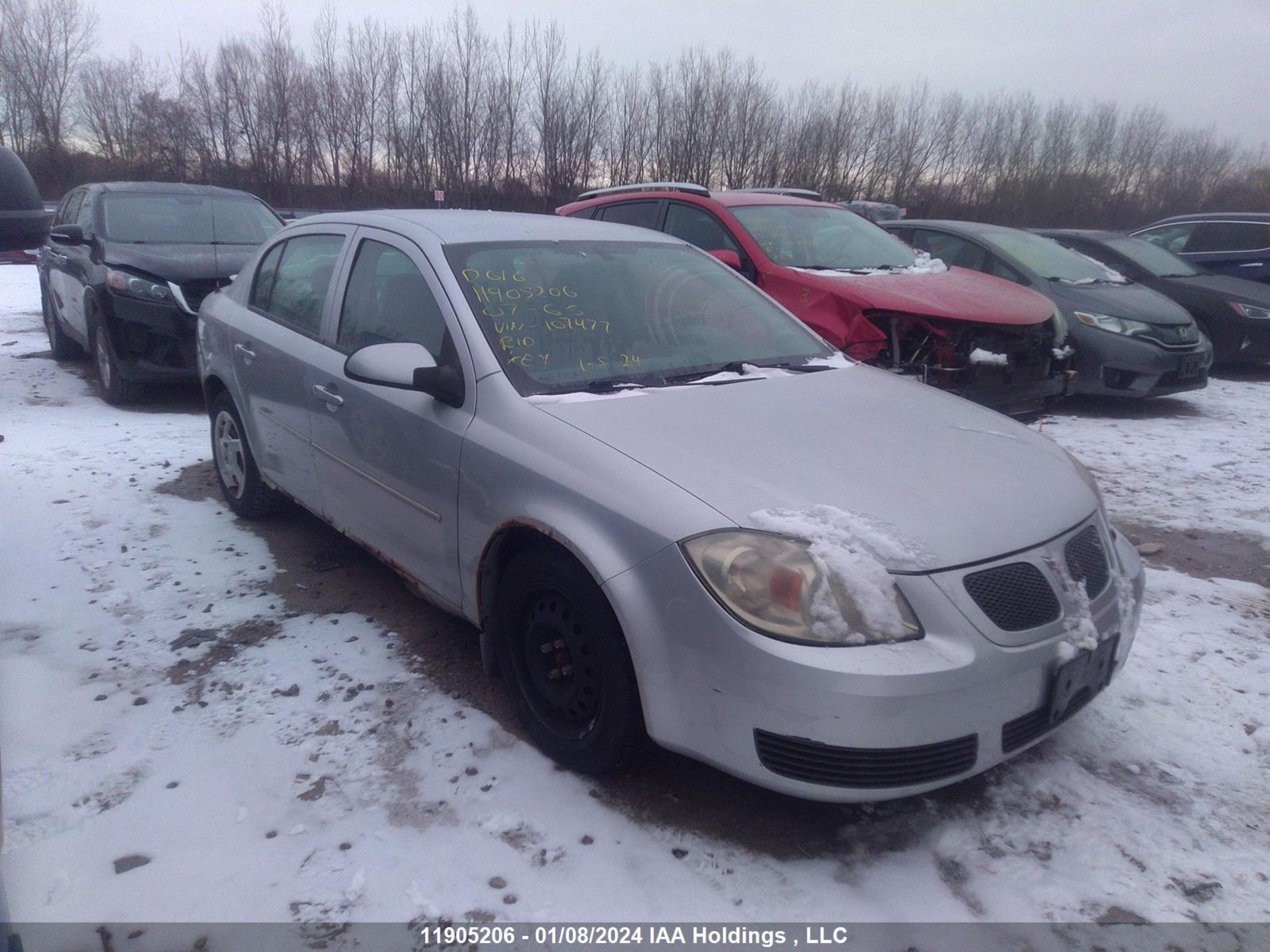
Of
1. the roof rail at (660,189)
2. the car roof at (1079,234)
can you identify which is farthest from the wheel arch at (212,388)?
the car roof at (1079,234)

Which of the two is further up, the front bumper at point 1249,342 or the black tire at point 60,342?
the front bumper at point 1249,342

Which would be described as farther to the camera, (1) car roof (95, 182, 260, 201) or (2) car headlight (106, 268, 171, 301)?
(1) car roof (95, 182, 260, 201)

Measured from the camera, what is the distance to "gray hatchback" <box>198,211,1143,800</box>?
7.14 feet

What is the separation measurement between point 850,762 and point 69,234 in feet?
23.5

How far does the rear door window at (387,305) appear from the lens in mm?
3186

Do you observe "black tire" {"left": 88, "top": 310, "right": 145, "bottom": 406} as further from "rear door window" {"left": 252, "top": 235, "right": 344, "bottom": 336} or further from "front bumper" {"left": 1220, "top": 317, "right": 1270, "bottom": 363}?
"front bumper" {"left": 1220, "top": 317, "right": 1270, "bottom": 363}

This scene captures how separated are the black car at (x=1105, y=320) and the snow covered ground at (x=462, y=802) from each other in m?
3.82

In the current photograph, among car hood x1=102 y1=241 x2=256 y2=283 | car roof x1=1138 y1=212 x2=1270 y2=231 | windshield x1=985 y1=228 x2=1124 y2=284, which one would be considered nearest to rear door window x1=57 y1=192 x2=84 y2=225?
car hood x1=102 y1=241 x2=256 y2=283

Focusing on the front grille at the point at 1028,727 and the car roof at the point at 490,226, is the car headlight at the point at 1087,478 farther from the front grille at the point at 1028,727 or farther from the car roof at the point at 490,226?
the car roof at the point at 490,226

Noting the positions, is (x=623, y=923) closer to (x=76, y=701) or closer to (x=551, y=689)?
(x=551, y=689)

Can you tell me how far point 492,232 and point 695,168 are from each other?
32.8 meters

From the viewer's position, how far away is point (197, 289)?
6887mm

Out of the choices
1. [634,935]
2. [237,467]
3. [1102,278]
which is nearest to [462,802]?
[634,935]

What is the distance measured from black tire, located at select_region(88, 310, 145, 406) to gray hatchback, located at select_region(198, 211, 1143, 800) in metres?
3.70
